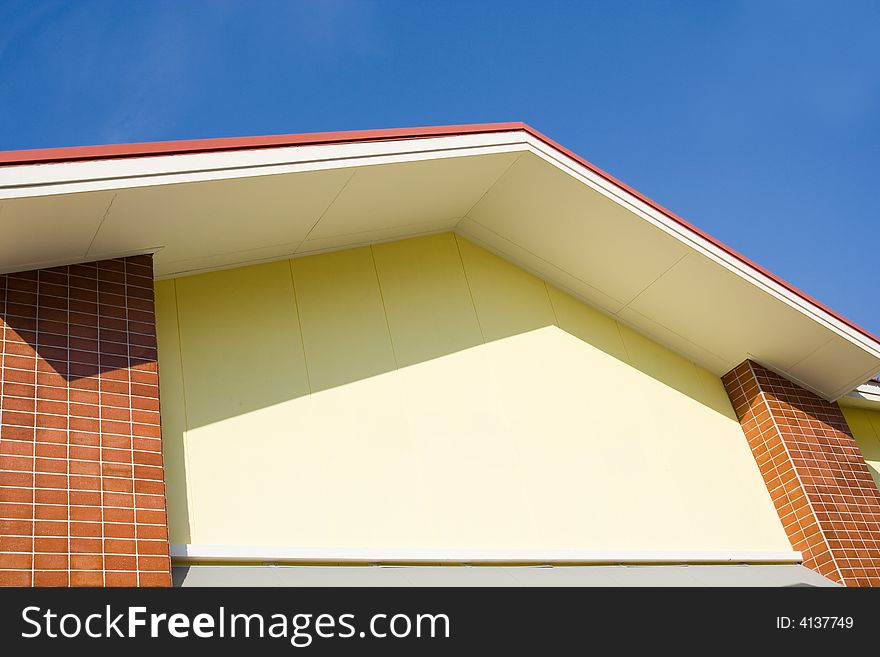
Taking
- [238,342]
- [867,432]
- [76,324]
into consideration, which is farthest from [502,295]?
[867,432]

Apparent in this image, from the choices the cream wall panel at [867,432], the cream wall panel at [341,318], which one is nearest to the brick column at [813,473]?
the cream wall panel at [867,432]

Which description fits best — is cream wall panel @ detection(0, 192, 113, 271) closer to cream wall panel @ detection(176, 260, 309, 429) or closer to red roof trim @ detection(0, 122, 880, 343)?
red roof trim @ detection(0, 122, 880, 343)

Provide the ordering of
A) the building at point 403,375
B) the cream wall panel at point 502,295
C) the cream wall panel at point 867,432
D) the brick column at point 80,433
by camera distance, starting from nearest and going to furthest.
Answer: the brick column at point 80,433
the building at point 403,375
the cream wall panel at point 502,295
the cream wall panel at point 867,432

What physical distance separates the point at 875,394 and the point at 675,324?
2.98 m

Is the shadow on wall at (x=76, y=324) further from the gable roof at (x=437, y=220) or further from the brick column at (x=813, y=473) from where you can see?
the brick column at (x=813, y=473)

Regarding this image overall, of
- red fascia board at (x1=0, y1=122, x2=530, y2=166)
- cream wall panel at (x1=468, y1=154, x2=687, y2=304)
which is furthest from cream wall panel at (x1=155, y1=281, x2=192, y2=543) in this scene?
cream wall panel at (x1=468, y1=154, x2=687, y2=304)

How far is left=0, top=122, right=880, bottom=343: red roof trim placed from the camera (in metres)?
5.46

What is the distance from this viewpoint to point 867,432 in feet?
36.0

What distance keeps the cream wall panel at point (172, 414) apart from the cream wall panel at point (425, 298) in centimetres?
207

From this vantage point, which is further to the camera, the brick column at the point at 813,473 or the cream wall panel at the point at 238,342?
the brick column at the point at 813,473

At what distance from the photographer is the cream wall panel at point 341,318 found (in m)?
7.76

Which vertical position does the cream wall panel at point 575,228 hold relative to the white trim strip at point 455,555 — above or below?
above

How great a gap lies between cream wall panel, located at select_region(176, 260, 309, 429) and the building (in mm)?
21
